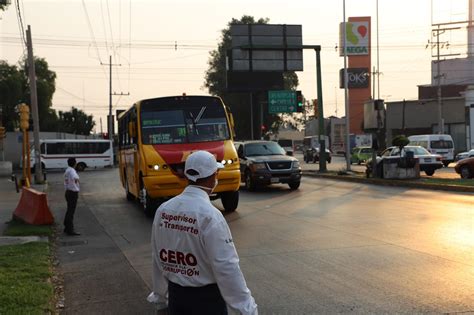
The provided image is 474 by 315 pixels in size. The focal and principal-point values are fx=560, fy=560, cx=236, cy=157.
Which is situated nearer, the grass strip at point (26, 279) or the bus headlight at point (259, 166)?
the grass strip at point (26, 279)

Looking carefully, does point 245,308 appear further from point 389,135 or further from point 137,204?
point 389,135

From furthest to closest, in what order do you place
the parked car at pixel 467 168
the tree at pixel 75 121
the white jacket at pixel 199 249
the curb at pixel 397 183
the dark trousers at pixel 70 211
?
the tree at pixel 75 121 < the parked car at pixel 467 168 < the curb at pixel 397 183 < the dark trousers at pixel 70 211 < the white jacket at pixel 199 249

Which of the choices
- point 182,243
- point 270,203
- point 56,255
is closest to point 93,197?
point 270,203

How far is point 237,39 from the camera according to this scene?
105 ft

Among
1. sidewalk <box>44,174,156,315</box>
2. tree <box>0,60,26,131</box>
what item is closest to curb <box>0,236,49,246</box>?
sidewalk <box>44,174,156,315</box>

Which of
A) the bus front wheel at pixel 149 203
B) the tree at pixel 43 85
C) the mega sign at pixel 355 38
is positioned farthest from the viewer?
the tree at pixel 43 85

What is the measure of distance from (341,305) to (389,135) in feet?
206

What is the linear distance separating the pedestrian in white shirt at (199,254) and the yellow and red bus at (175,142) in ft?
31.9

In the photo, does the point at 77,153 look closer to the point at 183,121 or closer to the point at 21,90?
the point at 21,90

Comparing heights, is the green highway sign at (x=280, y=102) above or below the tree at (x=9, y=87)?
below

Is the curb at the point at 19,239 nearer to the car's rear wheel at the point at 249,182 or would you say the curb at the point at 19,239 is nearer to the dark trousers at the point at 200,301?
the dark trousers at the point at 200,301

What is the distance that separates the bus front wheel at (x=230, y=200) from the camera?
14.3 meters

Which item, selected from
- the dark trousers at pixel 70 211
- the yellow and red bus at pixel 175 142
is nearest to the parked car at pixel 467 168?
the yellow and red bus at pixel 175 142

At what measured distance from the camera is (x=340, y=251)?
882 cm
